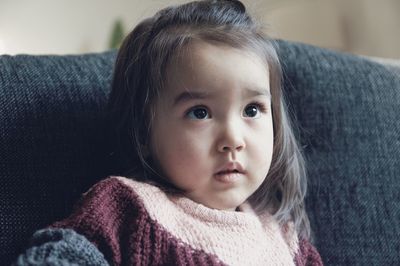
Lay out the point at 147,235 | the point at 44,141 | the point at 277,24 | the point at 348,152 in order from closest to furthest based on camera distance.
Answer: the point at 147,235, the point at 44,141, the point at 348,152, the point at 277,24

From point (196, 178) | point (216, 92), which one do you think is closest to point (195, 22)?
point (216, 92)

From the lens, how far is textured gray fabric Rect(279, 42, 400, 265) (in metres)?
0.97

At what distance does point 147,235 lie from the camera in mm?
721

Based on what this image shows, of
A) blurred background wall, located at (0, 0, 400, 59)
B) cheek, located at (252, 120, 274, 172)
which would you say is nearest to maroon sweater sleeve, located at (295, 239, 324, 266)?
cheek, located at (252, 120, 274, 172)

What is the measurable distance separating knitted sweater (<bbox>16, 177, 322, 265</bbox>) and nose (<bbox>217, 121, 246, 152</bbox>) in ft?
0.33

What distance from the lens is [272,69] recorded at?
890mm

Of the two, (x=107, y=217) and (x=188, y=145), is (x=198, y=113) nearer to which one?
(x=188, y=145)

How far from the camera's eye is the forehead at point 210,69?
76 cm

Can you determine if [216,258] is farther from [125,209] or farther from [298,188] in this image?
[298,188]

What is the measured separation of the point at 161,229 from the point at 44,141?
0.25 meters

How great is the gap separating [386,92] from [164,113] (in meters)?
0.51

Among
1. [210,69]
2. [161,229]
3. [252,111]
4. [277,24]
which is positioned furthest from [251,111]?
[277,24]

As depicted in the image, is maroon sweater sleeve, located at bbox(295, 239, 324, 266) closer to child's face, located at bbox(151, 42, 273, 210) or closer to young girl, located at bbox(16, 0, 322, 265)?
young girl, located at bbox(16, 0, 322, 265)

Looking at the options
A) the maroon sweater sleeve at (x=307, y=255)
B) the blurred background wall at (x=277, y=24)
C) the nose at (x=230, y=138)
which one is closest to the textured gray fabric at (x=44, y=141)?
the nose at (x=230, y=138)
